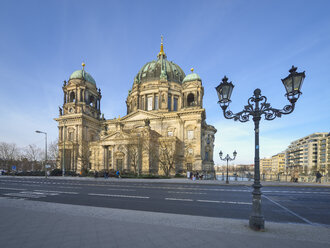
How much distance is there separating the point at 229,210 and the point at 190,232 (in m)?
4.26

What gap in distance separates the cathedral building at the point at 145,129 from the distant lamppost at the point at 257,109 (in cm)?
2987

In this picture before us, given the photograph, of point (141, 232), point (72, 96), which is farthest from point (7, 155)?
point (141, 232)

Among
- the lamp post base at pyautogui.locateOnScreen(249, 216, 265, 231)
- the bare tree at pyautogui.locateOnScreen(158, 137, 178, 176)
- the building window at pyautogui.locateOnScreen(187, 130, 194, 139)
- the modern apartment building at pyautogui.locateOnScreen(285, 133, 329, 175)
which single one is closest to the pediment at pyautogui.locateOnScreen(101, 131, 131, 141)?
the bare tree at pyautogui.locateOnScreen(158, 137, 178, 176)

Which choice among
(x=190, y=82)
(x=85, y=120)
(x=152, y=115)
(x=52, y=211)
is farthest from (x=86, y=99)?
(x=52, y=211)

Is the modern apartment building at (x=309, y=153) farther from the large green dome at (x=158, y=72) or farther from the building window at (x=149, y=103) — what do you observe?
the building window at (x=149, y=103)

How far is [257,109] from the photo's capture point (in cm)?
644

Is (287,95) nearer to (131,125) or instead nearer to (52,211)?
(52,211)

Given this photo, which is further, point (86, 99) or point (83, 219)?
point (86, 99)

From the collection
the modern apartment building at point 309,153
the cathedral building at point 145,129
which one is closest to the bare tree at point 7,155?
the cathedral building at point 145,129

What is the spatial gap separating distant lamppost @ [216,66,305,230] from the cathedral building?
2987cm

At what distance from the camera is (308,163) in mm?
114250

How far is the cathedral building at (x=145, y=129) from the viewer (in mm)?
40844

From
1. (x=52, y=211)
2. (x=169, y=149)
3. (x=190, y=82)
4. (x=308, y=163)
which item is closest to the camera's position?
(x=52, y=211)

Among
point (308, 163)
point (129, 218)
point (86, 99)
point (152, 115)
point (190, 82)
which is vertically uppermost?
point (190, 82)
